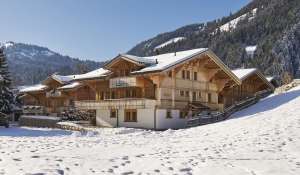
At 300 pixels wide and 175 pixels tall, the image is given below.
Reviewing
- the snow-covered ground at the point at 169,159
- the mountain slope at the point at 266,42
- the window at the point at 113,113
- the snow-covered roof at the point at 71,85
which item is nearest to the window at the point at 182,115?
the window at the point at 113,113

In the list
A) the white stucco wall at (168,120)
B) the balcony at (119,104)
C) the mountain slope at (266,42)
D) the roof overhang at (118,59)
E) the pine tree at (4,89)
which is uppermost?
the mountain slope at (266,42)

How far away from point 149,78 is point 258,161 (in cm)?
2623

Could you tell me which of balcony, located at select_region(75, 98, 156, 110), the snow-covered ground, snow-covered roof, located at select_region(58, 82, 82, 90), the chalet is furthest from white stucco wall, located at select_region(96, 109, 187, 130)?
the snow-covered ground

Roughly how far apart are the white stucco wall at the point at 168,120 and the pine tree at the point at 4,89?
18.6 meters

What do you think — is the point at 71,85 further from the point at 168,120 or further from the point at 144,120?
the point at 168,120

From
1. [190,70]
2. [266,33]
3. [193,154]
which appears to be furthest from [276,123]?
[266,33]

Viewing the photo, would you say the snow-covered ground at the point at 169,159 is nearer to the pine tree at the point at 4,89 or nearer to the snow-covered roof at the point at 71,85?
the pine tree at the point at 4,89

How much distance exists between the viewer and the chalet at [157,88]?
3872 centimetres

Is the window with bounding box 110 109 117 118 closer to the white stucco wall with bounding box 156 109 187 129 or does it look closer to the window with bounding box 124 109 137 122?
the window with bounding box 124 109 137 122

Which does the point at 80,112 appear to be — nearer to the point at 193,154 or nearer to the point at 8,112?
the point at 8,112

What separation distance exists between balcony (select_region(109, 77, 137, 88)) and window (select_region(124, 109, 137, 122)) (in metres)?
2.65

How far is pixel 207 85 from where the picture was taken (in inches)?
1815

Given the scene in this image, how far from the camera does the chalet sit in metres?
38.7

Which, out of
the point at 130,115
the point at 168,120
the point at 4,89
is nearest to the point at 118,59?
the point at 130,115
